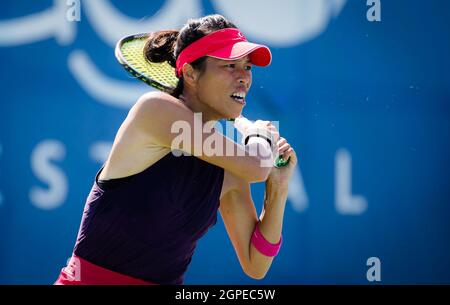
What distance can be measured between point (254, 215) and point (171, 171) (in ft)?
1.75

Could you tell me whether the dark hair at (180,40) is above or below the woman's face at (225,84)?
above

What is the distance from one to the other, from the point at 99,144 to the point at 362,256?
1.86 m

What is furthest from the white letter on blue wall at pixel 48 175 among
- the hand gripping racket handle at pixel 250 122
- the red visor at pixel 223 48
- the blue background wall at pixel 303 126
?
the red visor at pixel 223 48

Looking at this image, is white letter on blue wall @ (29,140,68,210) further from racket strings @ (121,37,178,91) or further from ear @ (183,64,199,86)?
ear @ (183,64,199,86)

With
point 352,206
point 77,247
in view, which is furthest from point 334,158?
point 77,247

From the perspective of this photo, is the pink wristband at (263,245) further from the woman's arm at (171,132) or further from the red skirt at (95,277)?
the red skirt at (95,277)

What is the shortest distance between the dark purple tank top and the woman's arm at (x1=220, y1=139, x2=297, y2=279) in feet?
1.06

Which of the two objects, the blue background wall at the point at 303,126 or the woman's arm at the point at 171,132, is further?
the blue background wall at the point at 303,126

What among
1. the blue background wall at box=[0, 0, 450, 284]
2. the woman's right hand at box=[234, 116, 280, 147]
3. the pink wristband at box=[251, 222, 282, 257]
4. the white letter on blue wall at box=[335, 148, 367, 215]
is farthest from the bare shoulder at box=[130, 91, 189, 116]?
the white letter on blue wall at box=[335, 148, 367, 215]

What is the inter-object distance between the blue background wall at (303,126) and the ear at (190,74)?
6.16 feet

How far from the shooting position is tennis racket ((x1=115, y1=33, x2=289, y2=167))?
2.73 meters

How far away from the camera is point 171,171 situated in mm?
2562

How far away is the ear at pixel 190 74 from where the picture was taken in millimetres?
2666
